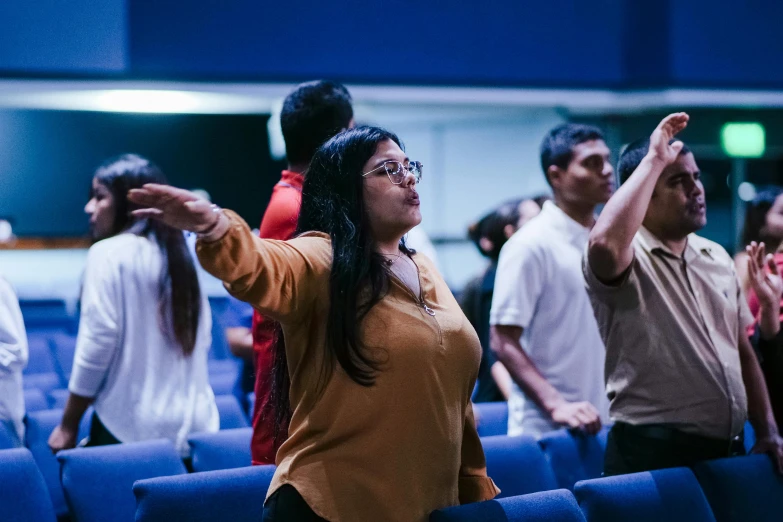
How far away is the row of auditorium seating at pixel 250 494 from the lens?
231 cm

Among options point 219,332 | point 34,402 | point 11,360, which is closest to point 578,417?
point 11,360

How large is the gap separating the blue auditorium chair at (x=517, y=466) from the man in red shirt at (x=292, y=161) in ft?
2.35

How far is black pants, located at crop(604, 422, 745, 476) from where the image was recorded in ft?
9.20

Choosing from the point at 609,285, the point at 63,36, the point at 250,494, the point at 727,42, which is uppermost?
the point at 727,42

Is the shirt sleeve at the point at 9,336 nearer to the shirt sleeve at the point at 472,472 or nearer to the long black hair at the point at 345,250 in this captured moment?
the long black hair at the point at 345,250

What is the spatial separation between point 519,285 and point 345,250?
1465 millimetres

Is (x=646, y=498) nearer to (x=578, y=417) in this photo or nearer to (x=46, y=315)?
(x=578, y=417)

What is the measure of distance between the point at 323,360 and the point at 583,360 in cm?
164

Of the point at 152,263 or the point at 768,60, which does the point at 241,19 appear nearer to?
the point at 152,263

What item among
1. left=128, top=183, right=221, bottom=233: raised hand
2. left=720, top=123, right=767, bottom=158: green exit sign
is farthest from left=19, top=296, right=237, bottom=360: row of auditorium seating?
left=720, top=123, right=767, bottom=158: green exit sign

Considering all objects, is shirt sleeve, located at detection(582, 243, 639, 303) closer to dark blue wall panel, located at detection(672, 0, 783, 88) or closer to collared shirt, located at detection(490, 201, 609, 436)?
collared shirt, located at detection(490, 201, 609, 436)

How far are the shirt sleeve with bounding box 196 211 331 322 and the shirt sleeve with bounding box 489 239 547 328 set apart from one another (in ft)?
4.74

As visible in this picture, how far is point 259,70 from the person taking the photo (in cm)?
667

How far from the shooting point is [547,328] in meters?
3.38
